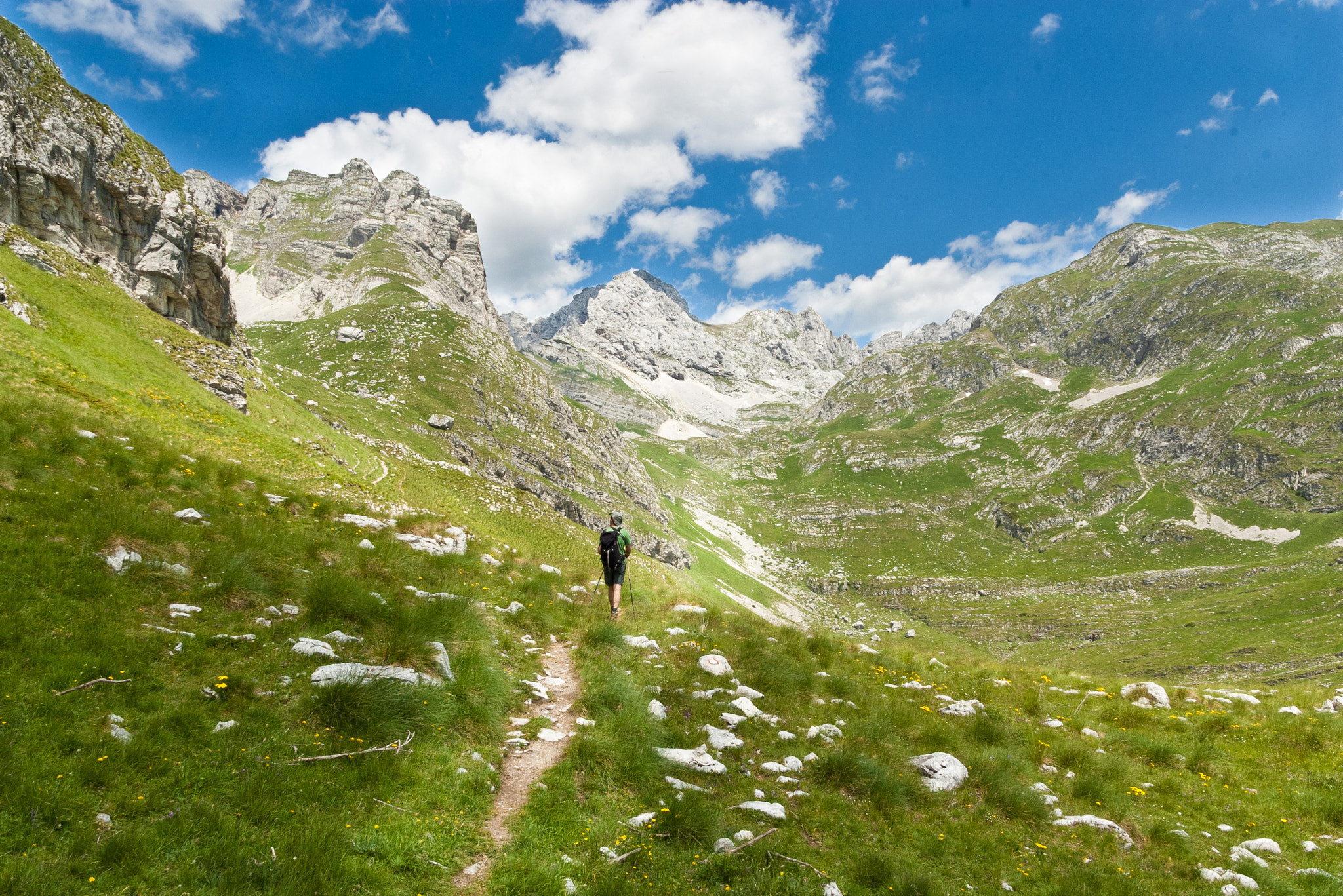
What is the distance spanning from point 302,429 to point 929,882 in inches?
1646

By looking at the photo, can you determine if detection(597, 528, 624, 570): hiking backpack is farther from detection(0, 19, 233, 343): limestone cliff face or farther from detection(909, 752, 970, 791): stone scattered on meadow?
detection(0, 19, 233, 343): limestone cliff face

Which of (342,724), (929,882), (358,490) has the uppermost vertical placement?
(358,490)

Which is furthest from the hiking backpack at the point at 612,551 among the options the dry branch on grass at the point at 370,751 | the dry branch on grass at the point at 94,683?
the dry branch on grass at the point at 94,683

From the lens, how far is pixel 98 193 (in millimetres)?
37594

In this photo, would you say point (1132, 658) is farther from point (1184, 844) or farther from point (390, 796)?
point (390, 796)

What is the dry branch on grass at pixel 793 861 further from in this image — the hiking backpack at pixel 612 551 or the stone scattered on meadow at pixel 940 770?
the hiking backpack at pixel 612 551

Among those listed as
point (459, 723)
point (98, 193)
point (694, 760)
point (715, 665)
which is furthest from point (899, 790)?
point (98, 193)

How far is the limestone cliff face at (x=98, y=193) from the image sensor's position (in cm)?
3291

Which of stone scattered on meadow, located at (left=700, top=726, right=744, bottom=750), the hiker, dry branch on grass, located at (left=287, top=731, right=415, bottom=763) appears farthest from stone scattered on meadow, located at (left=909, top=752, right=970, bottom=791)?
the hiker

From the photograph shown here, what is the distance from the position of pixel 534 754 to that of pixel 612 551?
7980 mm

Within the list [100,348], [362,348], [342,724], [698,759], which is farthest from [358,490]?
[362,348]

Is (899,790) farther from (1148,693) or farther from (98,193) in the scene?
(98,193)

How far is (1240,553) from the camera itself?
6388 inches

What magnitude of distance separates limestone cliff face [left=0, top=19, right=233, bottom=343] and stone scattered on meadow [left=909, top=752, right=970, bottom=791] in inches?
1975
